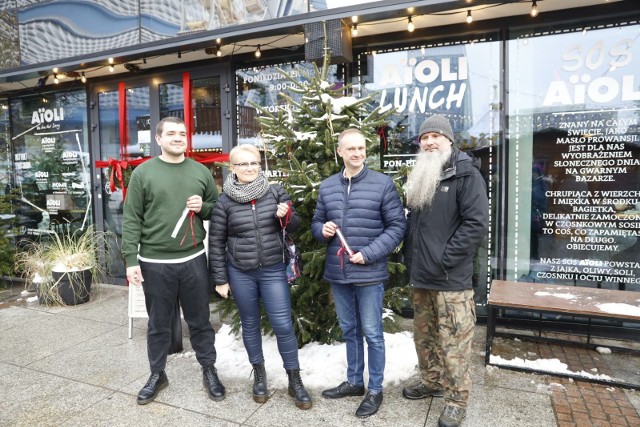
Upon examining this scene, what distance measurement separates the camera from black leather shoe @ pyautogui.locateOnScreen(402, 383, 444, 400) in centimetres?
331

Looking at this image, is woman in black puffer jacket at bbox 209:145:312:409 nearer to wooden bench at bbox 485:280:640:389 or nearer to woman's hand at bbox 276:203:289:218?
woman's hand at bbox 276:203:289:218

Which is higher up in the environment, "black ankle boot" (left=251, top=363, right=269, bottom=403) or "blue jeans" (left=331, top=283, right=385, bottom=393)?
"blue jeans" (left=331, top=283, right=385, bottom=393)

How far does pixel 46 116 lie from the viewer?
7.64 meters

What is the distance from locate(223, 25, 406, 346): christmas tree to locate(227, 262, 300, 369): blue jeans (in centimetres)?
47

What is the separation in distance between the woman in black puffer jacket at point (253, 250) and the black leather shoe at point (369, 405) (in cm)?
39

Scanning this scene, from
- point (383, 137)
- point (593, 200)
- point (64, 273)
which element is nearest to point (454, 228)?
point (383, 137)

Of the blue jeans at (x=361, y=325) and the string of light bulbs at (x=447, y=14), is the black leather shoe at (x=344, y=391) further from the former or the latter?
the string of light bulbs at (x=447, y=14)

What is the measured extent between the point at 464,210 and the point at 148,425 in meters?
2.64

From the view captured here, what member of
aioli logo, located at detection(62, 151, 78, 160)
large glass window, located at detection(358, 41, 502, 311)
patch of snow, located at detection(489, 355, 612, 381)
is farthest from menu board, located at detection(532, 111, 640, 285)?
aioli logo, located at detection(62, 151, 78, 160)

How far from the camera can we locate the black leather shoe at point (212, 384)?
3354mm

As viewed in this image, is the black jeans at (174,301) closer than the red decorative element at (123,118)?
Yes

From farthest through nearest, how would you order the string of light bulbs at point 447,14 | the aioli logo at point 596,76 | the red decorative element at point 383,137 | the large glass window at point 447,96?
the red decorative element at point 383,137 < the large glass window at point 447,96 < the aioli logo at point 596,76 < the string of light bulbs at point 447,14

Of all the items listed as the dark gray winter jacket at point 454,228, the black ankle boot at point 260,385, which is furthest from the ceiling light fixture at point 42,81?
the dark gray winter jacket at point 454,228

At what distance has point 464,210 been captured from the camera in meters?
2.85
